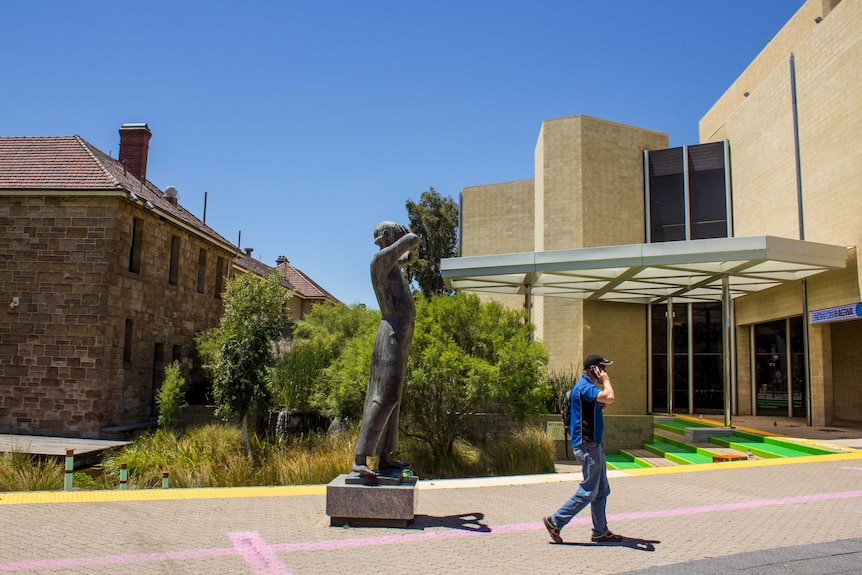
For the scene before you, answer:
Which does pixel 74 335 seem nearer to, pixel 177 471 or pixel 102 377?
pixel 102 377

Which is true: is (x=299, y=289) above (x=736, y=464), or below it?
above

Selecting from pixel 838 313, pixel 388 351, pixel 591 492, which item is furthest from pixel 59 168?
pixel 838 313

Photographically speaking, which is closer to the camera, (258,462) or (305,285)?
(258,462)

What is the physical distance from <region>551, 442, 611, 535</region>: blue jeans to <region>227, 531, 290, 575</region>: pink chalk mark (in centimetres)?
239

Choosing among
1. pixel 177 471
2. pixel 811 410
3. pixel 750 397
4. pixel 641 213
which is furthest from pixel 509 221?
pixel 177 471

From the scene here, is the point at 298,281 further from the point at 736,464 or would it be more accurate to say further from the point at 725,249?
the point at 736,464

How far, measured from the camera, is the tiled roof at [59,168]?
17.0 metres

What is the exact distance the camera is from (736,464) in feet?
34.4

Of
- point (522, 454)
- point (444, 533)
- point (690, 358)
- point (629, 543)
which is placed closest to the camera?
point (629, 543)

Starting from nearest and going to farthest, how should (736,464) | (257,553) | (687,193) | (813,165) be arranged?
(257,553), (736,464), (813,165), (687,193)

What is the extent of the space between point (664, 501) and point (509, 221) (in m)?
19.6

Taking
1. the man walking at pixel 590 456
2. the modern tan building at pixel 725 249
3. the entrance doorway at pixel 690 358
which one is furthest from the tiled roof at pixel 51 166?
the entrance doorway at pixel 690 358

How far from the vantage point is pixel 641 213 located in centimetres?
2148

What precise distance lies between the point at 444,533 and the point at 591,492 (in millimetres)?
1430
